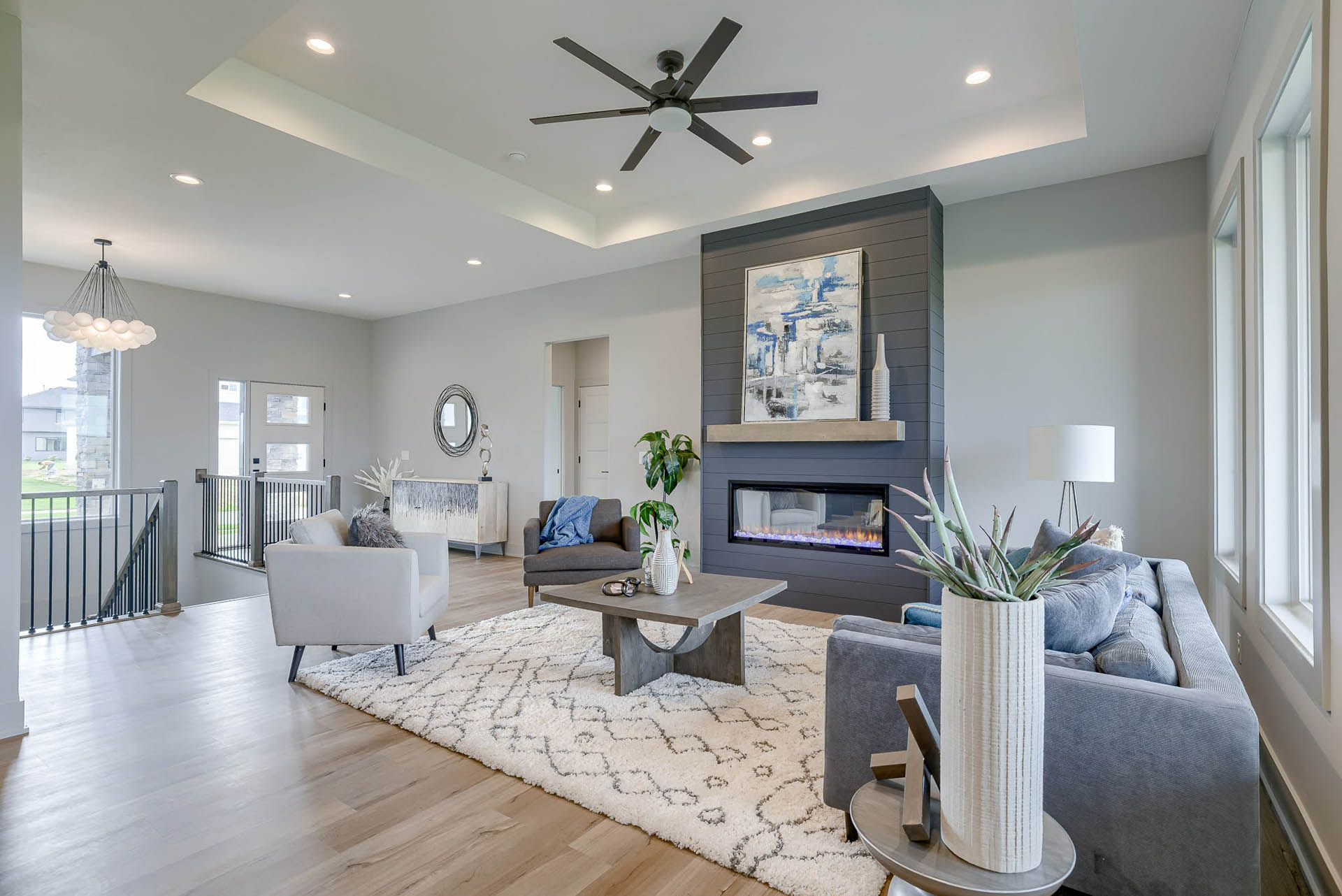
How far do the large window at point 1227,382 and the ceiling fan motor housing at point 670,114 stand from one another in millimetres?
2496

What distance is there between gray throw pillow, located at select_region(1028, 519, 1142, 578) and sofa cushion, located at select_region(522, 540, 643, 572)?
8.75 feet

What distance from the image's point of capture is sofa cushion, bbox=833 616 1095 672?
5.68 feet

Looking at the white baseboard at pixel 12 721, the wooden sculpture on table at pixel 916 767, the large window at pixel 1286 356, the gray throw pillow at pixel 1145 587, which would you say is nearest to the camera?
the wooden sculpture on table at pixel 916 767

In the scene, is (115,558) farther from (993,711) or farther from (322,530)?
(993,711)

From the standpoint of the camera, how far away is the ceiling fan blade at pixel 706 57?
273 cm

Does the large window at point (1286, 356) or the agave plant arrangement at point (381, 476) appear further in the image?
the agave plant arrangement at point (381, 476)

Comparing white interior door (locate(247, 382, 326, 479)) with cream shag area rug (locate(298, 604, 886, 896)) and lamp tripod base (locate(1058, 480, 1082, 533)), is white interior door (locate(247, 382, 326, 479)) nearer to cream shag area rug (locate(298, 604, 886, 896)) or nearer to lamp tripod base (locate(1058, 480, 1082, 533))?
cream shag area rug (locate(298, 604, 886, 896))

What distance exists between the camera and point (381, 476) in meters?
8.39

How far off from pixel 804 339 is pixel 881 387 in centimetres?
71

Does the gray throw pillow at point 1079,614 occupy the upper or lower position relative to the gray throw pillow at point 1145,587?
upper

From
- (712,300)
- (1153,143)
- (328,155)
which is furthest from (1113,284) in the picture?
(328,155)

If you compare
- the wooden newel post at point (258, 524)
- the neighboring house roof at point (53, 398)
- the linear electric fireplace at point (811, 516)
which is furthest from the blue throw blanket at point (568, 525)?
the neighboring house roof at point (53, 398)

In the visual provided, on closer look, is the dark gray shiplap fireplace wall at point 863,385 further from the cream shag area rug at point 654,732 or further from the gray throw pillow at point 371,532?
the gray throw pillow at point 371,532

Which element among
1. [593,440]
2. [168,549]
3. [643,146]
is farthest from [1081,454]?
[168,549]
